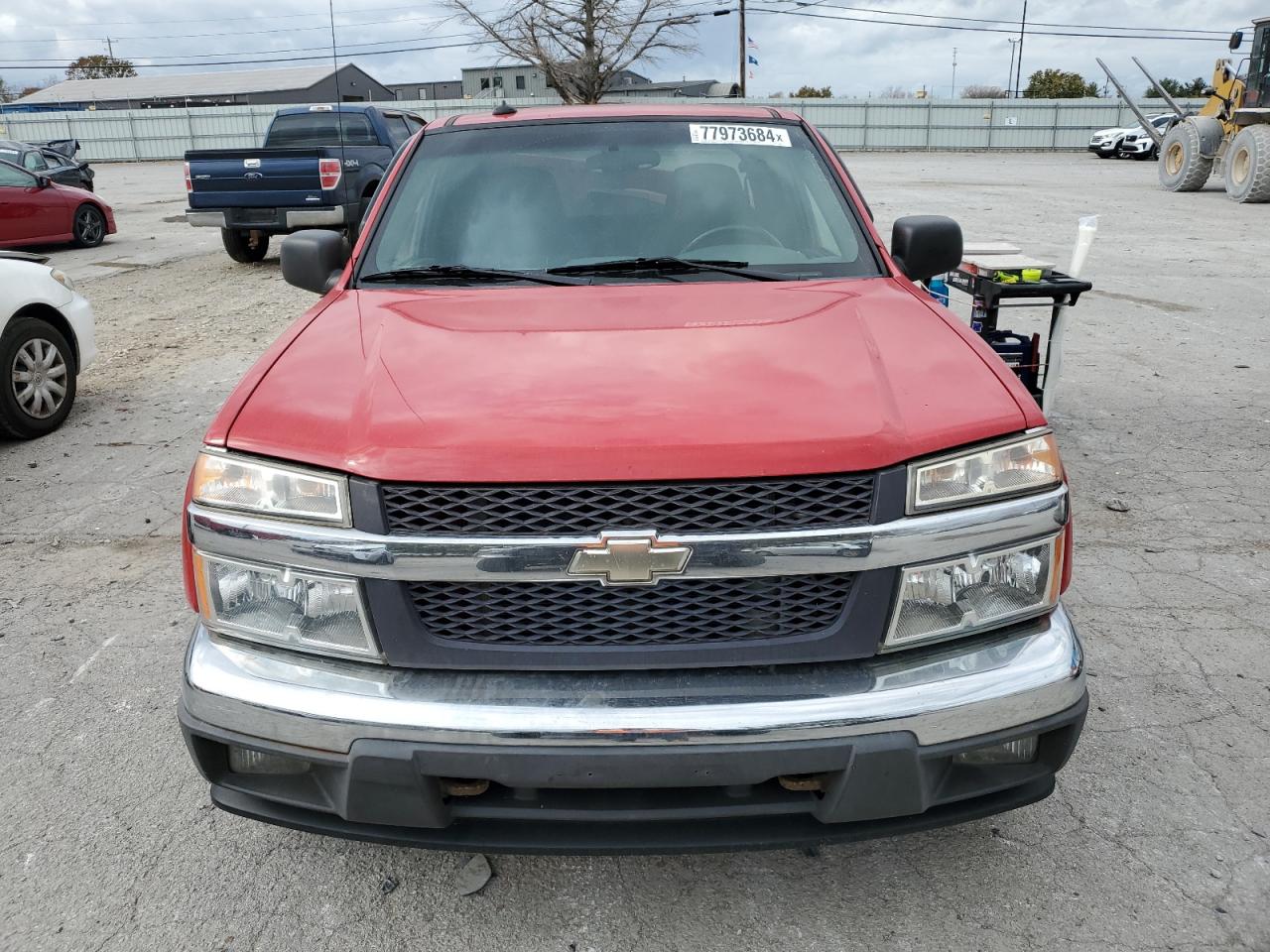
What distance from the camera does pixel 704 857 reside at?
8.57 feet

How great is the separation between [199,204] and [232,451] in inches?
459

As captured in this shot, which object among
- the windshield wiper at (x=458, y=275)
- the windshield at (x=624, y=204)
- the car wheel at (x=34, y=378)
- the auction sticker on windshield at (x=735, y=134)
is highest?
the auction sticker on windshield at (x=735, y=134)

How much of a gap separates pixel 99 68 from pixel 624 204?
10683 centimetres

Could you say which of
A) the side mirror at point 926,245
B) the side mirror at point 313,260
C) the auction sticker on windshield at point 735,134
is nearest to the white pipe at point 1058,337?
the side mirror at point 926,245

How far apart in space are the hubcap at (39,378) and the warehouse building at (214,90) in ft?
200

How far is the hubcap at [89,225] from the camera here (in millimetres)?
15344

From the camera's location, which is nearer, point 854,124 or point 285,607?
point 285,607

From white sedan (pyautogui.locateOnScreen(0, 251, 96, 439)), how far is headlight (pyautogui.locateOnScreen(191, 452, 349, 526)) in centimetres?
470

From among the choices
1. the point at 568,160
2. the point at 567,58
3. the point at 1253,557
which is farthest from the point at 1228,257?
the point at 567,58

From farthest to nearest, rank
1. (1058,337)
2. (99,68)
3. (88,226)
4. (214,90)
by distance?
1. (99,68)
2. (214,90)
3. (88,226)
4. (1058,337)

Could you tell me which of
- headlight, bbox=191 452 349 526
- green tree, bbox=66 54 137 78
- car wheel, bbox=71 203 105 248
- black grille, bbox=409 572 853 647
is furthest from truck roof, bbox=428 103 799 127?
green tree, bbox=66 54 137 78

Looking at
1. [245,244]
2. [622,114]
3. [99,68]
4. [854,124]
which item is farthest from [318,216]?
[99,68]

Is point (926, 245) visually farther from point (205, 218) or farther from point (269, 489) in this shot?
point (205, 218)

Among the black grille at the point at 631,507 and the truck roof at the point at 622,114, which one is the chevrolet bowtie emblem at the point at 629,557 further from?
the truck roof at the point at 622,114
